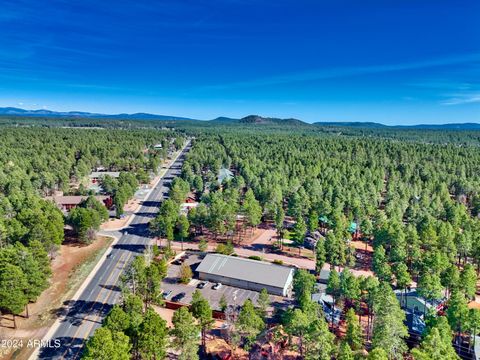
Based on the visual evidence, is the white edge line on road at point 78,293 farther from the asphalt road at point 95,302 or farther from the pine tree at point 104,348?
the pine tree at point 104,348

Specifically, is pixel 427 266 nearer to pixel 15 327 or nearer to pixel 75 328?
pixel 75 328

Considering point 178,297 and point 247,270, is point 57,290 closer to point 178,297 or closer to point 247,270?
point 178,297

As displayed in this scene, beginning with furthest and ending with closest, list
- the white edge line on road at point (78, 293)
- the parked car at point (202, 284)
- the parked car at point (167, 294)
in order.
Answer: the parked car at point (202, 284)
the parked car at point (167, 294)
the white edge line on road at point (78, 293)

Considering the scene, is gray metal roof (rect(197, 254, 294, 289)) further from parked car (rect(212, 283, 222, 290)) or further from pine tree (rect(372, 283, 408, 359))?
pine tree (rect(372, 283, 408, 359))

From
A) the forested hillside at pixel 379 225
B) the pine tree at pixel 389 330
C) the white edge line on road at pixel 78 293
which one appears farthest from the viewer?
the forested hillside at pixel 379 225

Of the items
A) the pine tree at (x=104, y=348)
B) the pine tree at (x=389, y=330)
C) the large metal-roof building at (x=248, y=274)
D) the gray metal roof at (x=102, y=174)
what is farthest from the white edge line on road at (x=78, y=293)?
the gray metal roof at (x=102, y=174)

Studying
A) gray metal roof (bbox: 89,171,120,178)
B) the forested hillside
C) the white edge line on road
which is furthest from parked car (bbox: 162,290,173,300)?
gray metal roof (bbox: 89,171,120,178)

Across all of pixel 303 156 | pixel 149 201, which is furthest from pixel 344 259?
pixel 303 156
